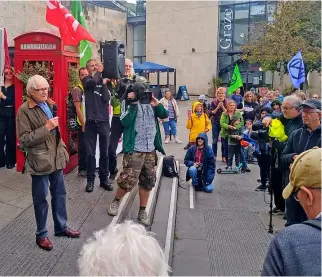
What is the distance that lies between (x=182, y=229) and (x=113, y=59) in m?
2.32

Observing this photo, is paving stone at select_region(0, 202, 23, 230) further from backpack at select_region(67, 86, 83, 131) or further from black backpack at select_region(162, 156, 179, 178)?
black backpack at select_region(162, 156, 179, 178)

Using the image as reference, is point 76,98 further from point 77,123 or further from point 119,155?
point 119,155

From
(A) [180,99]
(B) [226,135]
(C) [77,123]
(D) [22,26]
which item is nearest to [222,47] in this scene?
(A) [180,99]

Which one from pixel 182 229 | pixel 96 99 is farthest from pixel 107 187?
pixel 182 229

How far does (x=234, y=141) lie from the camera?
858 centimetres

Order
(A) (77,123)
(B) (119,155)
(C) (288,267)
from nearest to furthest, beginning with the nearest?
1. (C) (288,267)
2. (A) (77,123)
3. (B) (119,155)

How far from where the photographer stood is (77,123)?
6805 mm

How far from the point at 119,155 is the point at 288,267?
709 centimetres

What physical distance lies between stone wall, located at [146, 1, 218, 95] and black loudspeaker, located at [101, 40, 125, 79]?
85.0ft

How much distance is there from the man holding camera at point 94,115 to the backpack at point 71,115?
3.39 feet

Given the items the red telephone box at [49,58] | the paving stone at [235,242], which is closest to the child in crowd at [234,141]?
the paving stone at [235,242]

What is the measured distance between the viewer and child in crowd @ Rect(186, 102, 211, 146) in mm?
9219

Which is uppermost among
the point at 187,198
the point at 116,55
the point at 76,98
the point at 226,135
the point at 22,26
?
the point at 22,26

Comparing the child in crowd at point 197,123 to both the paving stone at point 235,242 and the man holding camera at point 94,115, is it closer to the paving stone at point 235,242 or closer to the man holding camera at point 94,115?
the paving stone at point 235,242
